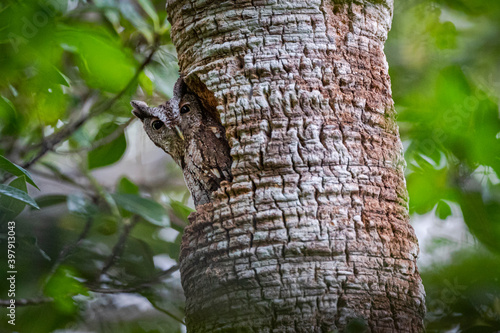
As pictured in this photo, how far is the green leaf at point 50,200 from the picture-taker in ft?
6.48

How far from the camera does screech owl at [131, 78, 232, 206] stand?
52.7 inches

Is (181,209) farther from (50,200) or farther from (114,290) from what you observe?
(114,290)

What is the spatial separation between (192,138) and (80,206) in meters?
0.60

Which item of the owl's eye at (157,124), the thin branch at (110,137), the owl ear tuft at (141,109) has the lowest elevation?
the owl's eye at (157,124)

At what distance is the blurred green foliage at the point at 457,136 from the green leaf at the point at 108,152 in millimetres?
1769

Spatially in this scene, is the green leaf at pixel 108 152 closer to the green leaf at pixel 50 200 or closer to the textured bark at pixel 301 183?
the green leaf at pixel 50 200

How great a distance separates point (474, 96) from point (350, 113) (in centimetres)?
77

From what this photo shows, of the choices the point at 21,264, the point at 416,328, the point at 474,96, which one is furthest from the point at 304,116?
the point at 21,264

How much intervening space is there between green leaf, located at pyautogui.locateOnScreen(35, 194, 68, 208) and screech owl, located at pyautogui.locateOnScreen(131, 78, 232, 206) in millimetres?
664

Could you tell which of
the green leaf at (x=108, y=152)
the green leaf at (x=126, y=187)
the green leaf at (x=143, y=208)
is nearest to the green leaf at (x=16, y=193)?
the green leaf at (x=143, y=208)

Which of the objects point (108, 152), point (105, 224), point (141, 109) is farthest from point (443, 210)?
point (108, 152)

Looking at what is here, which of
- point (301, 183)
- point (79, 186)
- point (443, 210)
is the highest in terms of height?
point (79, 186)

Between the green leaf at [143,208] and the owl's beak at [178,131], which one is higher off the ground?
the owl's beak at [178,131]

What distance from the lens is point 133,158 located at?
11.3 ft
